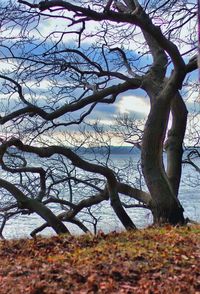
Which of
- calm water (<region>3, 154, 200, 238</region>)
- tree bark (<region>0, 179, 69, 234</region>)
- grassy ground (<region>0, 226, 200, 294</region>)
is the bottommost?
grassy ground (<region>0, 226, 200, 294</region>)

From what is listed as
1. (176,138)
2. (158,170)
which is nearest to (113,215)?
(176,138)

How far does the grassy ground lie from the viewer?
19.1ft

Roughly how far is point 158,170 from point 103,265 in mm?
6275

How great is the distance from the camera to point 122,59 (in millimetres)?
15070

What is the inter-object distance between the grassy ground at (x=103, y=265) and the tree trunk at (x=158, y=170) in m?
3.41

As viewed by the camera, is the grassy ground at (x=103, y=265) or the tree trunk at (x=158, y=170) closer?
the grassy ground at (x=103, y=265)

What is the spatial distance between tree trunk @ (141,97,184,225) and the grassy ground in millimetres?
3408

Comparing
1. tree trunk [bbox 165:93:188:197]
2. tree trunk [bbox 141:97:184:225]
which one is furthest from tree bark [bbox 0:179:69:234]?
tree trunk [bbox 165:93:188:197]

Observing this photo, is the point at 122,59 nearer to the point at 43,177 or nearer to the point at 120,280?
the point at 43,177

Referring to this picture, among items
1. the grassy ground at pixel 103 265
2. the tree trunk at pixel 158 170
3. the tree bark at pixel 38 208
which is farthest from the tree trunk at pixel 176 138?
the grassy ground at pixel 103 265

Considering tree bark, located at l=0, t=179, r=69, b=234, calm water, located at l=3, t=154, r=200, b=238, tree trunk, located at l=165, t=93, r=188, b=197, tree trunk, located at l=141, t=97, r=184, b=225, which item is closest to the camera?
tree bark, located at l=0, t=179, r=69, b=234

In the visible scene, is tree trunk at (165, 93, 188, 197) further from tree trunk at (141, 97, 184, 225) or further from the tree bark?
the tree bark

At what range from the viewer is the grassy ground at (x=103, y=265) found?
229 inches

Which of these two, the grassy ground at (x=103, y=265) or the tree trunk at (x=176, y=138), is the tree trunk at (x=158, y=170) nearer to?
the tree trunk at (x=176, y=138)
